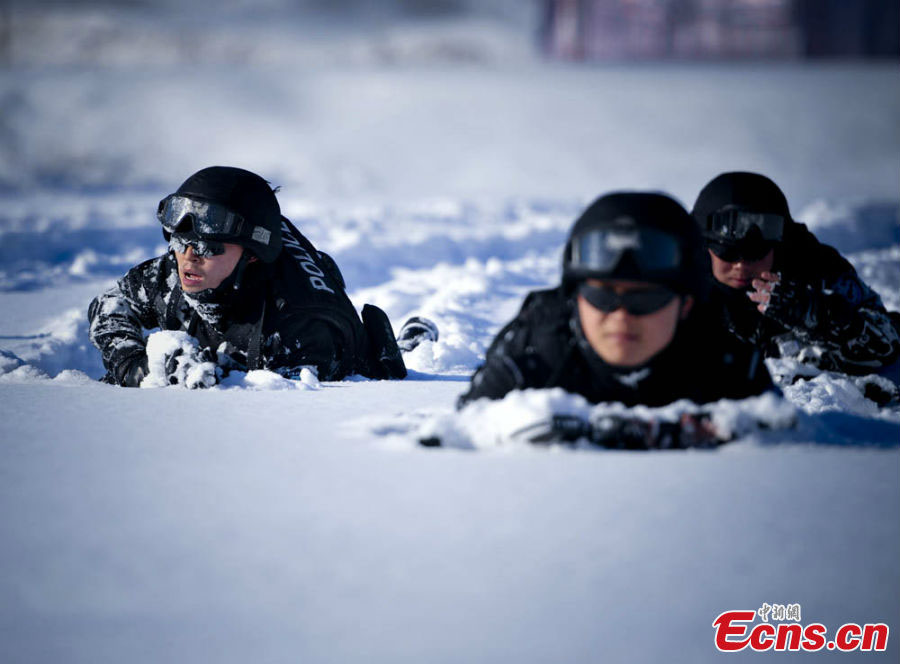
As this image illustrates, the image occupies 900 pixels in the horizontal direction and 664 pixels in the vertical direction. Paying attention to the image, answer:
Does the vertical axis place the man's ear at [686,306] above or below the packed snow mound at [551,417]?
above

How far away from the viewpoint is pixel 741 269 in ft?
16.8

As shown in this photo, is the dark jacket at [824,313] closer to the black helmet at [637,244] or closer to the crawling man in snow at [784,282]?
the crawling man in snow at [784,282]

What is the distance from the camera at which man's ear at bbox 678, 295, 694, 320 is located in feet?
11.6

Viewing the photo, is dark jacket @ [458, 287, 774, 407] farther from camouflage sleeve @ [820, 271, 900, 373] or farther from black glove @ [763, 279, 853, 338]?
camouflage sleeve @ [820, 271, 900, 373]

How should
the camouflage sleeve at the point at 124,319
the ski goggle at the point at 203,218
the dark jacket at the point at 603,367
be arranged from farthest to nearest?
the camouflage sleeve at the point at 124,319 < the ski goggle at the point at 203,218 < the dark jacket at the point at 603,367

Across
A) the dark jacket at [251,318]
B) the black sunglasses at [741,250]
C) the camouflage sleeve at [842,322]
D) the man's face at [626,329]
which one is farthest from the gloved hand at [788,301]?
the dark jacket at [251,318]

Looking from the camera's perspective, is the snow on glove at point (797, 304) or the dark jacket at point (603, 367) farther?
the snow on glove at point (797, 304)

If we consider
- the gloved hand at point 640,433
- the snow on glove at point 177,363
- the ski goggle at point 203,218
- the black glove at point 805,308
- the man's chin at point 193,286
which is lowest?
the gloved hand at point 640,433

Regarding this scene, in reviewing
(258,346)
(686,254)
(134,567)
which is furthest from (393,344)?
(134,567)

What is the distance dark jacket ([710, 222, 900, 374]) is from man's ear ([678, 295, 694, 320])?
1.48 metres

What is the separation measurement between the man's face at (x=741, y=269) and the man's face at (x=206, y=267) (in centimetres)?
234

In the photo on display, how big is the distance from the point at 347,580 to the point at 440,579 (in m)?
0.23

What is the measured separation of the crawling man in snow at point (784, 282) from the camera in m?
5.04

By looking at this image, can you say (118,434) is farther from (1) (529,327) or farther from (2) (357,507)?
(1) (529,327)
